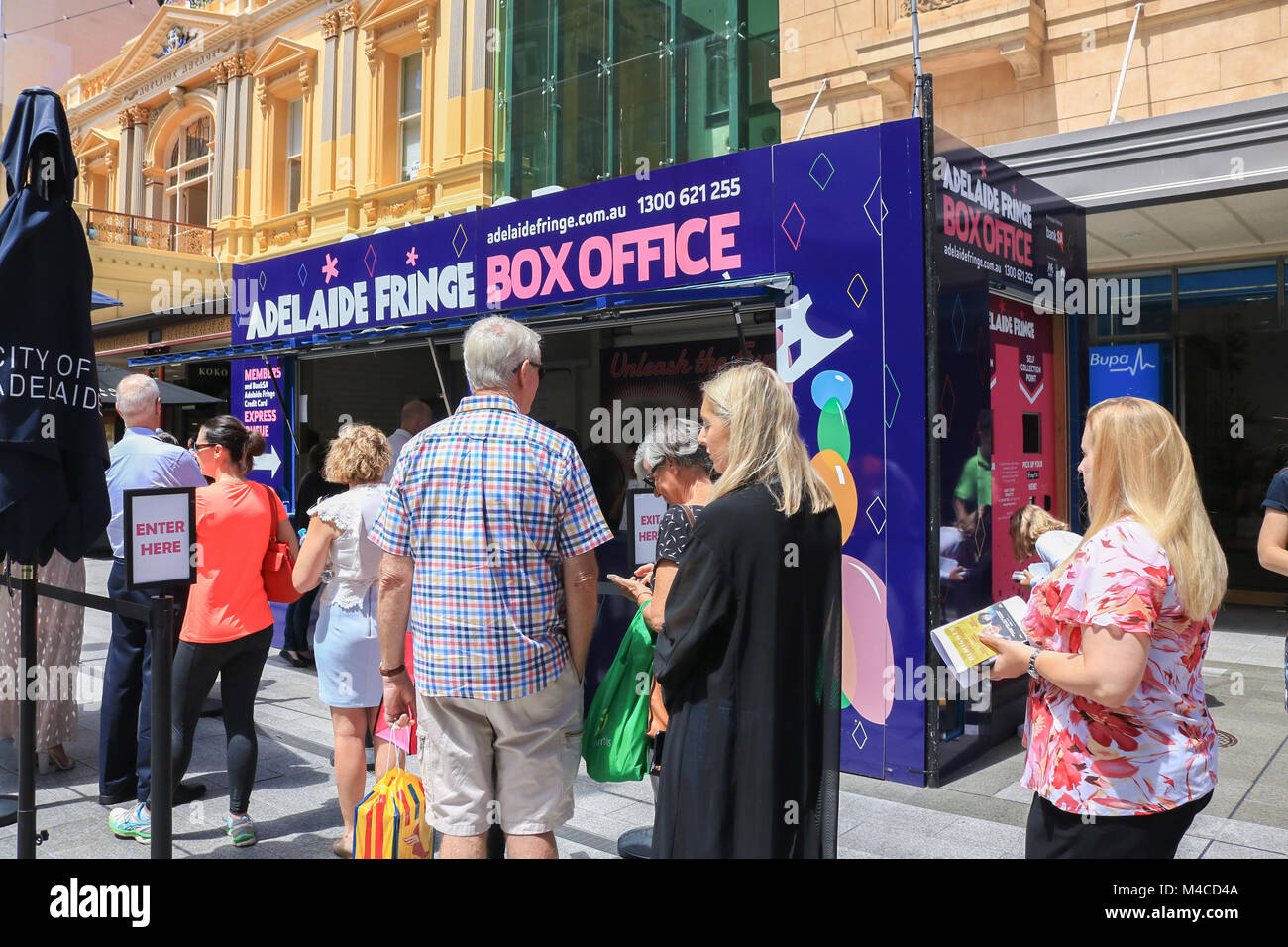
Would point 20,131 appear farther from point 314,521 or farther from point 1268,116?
point 1268,116

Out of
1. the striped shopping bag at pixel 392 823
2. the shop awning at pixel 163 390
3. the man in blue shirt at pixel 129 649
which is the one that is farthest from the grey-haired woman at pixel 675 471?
the shop awning at pixel 163 390

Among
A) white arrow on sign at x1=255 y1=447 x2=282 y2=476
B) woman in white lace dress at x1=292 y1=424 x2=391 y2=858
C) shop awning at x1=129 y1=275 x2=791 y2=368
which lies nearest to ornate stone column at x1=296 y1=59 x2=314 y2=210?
white arrow on sign at x1=255 y1=447 x2=282 y2=476

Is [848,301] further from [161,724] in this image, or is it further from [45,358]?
[161,724]

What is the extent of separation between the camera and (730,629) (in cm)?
259

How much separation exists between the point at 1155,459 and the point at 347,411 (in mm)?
9267

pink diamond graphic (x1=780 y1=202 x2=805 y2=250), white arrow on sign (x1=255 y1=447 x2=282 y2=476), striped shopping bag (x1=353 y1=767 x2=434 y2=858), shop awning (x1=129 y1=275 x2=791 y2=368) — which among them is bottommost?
striped shopping bag (x1=353 y1=767 x2=434 y2=858)

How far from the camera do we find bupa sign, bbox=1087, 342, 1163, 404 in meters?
10.4

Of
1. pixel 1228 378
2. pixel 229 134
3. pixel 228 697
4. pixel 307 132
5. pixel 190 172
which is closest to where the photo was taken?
pixel 228 697

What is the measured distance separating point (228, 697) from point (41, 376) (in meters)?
1.85

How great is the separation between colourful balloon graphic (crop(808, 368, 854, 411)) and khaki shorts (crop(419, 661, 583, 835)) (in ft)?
9.92

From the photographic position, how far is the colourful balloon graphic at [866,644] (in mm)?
5246

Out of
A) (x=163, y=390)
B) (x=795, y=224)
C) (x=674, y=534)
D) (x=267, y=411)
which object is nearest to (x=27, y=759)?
(x=674, y=534)

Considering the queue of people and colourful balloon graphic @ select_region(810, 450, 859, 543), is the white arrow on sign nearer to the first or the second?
colourful balloon graphic @ select_region(810, 450, 859, 543)

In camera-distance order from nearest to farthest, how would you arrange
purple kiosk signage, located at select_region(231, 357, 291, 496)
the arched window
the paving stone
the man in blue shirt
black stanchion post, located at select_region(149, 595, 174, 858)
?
black stanchion post, located at select_region(149, 595, 174, 858) < the paving stone < the man in blue shirt < purple kiosk signage, located at select_region(231, 357, 291, 496) < the arched window
